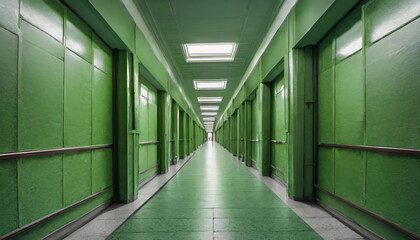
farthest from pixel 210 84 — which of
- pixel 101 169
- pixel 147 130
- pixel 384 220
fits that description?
pixel 384 220

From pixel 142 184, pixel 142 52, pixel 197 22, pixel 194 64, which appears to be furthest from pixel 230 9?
pixel 142 184

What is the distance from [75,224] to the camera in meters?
2.48

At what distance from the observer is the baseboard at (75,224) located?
2.17 metres

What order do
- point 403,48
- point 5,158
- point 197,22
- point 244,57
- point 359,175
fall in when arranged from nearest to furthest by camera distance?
point 5,158 < point 403,48 < point 359,175 < point 197,22 < point 244,57

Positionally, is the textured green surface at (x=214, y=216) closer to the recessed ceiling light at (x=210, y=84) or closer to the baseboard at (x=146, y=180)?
the baseboard at (x=146, y=180)

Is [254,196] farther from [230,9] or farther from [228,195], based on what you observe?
[230,9]

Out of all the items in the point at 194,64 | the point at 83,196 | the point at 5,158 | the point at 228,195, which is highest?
the point at 194,64

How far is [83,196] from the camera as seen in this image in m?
2.69

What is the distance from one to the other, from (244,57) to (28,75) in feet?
19.2

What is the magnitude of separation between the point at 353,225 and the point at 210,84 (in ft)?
28.1

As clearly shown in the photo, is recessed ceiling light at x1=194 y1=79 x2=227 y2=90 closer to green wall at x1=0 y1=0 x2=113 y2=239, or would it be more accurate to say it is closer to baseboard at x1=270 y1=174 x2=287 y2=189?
baseboard at x1=270 y1=174 x2=287 y2=189

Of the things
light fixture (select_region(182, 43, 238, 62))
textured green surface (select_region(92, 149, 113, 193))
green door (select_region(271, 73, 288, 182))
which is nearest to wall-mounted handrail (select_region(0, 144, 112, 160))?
textured green surface (select_region(92, 149, 113, 193))

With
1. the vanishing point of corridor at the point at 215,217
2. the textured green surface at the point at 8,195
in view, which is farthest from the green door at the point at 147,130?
the textured green surface at the point at 8,195

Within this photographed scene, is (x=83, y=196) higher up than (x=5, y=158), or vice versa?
(x=5, y=158)
